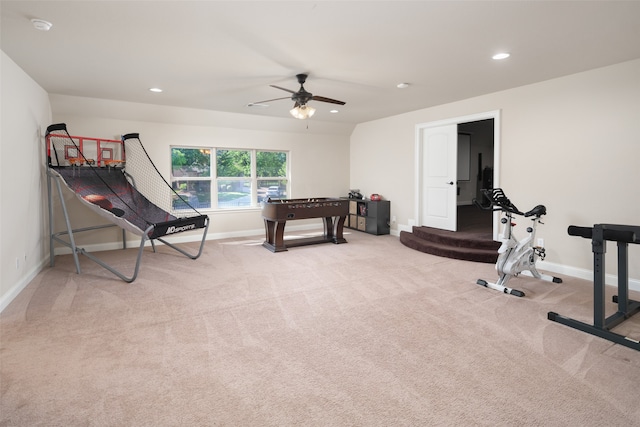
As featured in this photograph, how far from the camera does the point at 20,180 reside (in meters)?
3.82

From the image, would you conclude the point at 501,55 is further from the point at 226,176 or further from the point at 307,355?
the point at 226,176

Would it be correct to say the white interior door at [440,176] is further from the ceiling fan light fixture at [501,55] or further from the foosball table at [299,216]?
the ceiling fan light fixture at [501,55]

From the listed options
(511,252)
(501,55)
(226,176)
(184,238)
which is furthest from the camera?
(226,176)

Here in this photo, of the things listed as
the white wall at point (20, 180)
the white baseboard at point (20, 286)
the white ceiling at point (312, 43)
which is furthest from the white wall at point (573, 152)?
the white baseboard at point (20, 286)

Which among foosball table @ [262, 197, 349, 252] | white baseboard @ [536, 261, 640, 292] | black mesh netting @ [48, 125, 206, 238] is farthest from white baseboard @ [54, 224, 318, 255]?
white baseboard @ [536, 261, 640, 292]

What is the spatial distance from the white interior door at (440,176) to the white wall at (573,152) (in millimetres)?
512

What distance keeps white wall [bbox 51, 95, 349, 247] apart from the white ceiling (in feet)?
2.24

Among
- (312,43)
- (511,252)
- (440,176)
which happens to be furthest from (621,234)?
(440,176)

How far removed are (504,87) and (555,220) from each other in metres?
1.88

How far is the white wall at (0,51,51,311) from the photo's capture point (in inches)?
133

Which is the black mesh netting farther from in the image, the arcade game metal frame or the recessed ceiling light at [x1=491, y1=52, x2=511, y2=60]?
the recessed ceiling light at [x1=491, y1=52, x2=511, y2=60]

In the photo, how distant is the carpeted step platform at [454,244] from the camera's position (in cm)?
490

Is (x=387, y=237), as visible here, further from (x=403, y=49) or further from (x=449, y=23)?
(x=449, y=23)

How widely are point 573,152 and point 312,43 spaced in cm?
338
